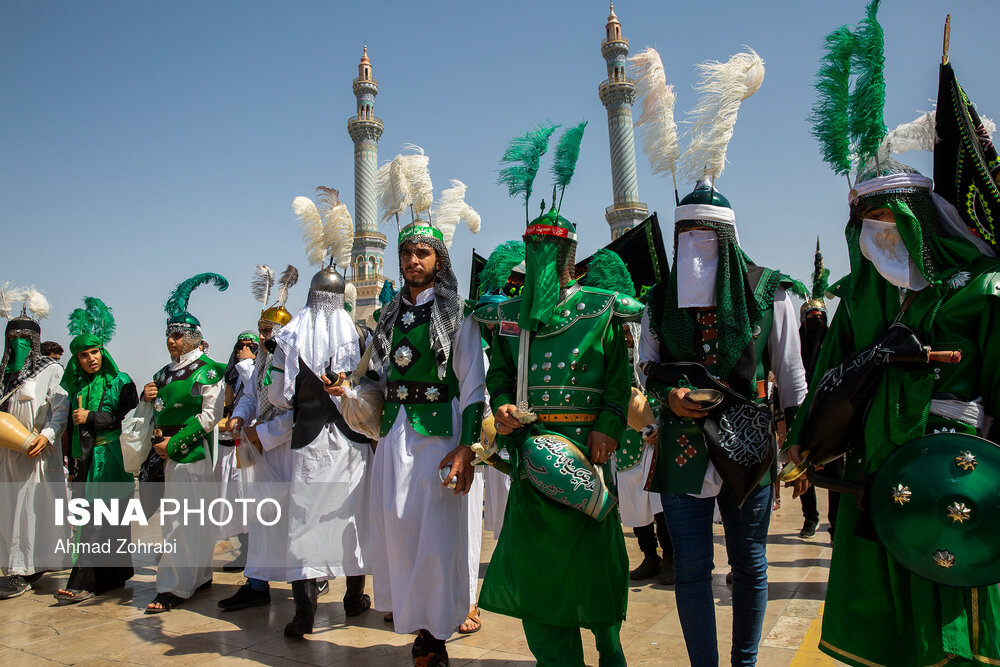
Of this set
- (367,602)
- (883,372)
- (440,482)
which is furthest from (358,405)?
(883,372)

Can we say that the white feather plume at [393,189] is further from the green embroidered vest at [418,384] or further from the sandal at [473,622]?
the sandal at [473,622]

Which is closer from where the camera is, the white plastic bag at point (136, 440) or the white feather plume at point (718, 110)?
the white feather plume at point (718, 110)

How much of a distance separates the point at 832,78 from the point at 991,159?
2.21 feet

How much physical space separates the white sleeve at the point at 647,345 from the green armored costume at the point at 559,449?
6 centimetres

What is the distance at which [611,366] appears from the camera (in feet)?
9.56

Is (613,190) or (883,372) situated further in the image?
(613,190)

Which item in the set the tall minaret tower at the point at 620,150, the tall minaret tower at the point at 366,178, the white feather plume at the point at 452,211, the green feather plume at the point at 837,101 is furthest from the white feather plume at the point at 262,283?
the tall minaret tower at the point at 366,178

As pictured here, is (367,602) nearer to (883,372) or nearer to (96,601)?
(96,601)

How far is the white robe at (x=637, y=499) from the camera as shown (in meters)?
4.88

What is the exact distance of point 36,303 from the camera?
7.12 meters

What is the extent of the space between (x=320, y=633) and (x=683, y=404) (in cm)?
278

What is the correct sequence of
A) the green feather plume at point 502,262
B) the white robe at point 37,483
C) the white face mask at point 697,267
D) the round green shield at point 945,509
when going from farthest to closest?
the white robe at point 37,483 → the green feather plume at point 502,262 → the white face mask at point 697,267 → the round green shield at point 945,509

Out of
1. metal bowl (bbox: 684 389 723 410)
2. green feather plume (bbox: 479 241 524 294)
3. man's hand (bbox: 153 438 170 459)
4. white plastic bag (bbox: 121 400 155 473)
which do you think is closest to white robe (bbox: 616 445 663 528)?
green feather plume (bbox: 479 241 524 294)

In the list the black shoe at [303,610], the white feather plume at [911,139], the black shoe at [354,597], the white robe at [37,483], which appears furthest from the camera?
the white robe at [37,483]
